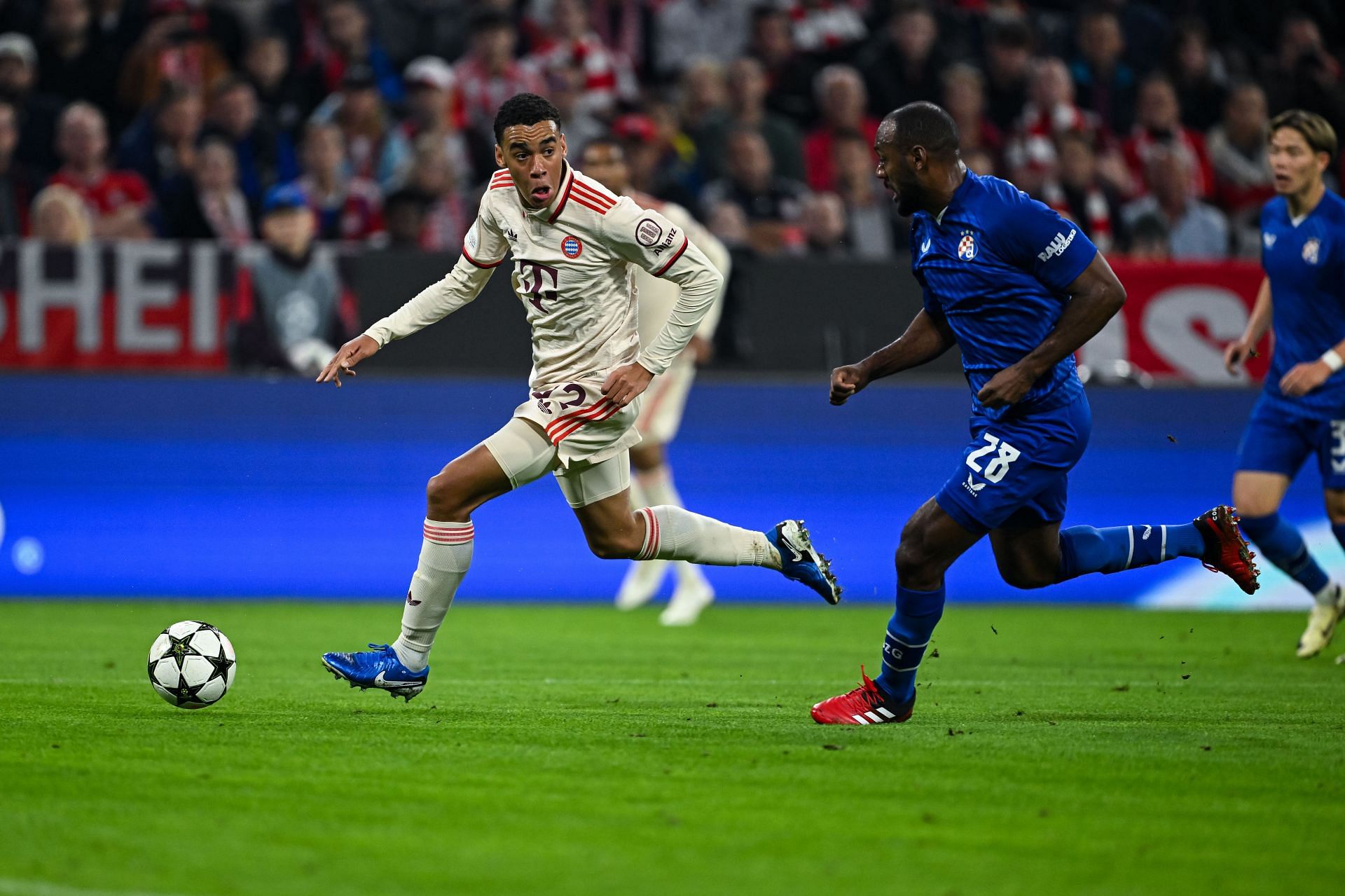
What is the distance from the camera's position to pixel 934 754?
5.61m

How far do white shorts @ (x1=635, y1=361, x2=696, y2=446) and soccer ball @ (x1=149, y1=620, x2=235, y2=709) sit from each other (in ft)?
15.4

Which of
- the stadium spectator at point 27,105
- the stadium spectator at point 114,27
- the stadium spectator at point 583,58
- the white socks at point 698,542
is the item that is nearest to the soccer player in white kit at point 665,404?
the white socks at point 698,542

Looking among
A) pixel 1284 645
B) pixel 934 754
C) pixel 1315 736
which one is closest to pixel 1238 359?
pixel 1284 645

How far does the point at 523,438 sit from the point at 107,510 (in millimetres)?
5805

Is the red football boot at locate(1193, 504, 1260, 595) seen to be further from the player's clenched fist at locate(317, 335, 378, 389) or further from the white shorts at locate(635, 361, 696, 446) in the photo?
the white shorts at locate(635, 361, 696, 446)

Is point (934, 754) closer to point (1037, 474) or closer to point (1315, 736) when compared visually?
point (1037, 474)

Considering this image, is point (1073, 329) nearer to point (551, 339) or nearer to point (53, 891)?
point (551, 339)

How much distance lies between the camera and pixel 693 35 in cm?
1588

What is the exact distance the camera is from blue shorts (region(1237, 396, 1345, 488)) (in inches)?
333

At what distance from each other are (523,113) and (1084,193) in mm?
8906

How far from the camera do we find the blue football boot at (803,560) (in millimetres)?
7141

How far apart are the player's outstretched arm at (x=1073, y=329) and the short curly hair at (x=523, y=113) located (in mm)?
1965

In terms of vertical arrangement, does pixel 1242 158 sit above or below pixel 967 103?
below

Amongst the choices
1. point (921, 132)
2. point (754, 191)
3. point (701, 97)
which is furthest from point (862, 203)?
point (921, 132)
